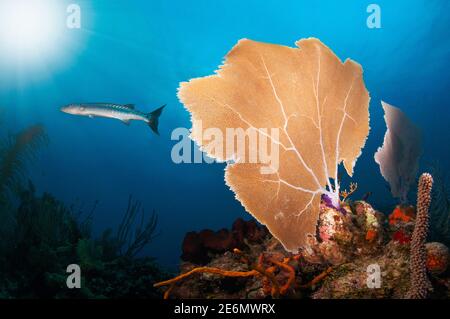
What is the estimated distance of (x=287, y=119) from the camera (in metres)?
3.49

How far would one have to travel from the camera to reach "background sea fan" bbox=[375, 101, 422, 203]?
6270 millimetres

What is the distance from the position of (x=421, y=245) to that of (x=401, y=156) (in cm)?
460

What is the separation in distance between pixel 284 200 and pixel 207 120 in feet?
4.31

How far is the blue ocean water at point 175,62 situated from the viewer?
23172 mm

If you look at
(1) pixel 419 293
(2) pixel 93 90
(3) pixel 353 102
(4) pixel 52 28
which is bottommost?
(1) pixel 419 293

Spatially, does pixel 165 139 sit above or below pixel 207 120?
above

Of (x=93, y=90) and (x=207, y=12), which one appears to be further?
(x=93, y=90)

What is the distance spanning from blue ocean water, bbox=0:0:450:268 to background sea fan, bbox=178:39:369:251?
6.19 meters

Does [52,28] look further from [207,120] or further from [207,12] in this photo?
[207,120]

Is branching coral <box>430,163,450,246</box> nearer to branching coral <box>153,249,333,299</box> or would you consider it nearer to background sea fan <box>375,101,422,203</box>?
background sea fan <box>375,101,422,203</box>

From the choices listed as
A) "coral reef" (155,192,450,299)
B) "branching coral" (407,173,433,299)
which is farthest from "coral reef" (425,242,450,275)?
"branching coral" (407,173,433,299)

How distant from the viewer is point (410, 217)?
393 cm

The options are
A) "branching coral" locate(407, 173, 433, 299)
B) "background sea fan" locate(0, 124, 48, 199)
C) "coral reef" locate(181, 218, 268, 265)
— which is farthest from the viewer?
"background sea fan" locate(0, 124, 48, 199)
